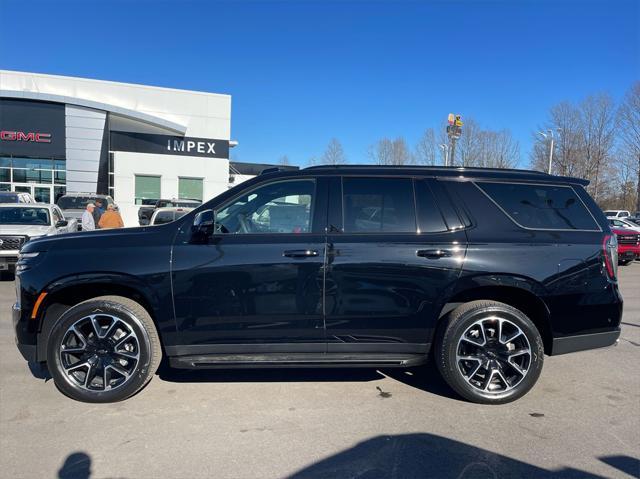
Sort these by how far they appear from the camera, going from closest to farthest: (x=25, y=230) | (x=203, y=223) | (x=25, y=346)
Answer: (x=203, y=223) < (x=25, y=346) < (x=25, y=230)

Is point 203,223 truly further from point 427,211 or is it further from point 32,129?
point 32,129

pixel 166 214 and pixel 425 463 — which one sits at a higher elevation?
pixel 166 214

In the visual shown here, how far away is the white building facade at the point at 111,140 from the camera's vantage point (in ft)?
80.8

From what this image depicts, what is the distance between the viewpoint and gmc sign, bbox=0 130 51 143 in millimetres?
A: 24500

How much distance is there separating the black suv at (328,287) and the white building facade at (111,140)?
2449cm

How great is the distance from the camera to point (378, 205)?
381 centimetres

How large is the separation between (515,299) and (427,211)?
3.64ft

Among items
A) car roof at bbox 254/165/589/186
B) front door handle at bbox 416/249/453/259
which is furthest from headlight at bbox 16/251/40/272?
front door handle at bbox 416/249/453/259

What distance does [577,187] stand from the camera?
4.02 m

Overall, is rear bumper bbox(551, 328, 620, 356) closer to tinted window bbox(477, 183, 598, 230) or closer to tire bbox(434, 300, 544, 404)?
tire bbox(434, 300, 544, 404)

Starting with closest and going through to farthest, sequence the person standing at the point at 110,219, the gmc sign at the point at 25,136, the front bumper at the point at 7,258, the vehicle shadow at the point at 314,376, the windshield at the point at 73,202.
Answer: the vehicle shadow at the point at 314,376, the front bumper at the point at 7,258, the person standing at the point at 110,219, the windshield at the point at 73,202, the gmc sign at the point at 25,136

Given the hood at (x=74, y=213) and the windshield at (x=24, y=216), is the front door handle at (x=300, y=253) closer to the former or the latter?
the windshield at (x=24, y=216)

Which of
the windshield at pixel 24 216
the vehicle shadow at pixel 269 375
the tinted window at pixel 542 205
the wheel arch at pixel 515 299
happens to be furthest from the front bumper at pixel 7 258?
the tinted window at pixel 542 205

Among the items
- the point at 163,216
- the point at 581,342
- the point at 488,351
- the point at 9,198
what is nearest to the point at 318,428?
the point at 488,351
